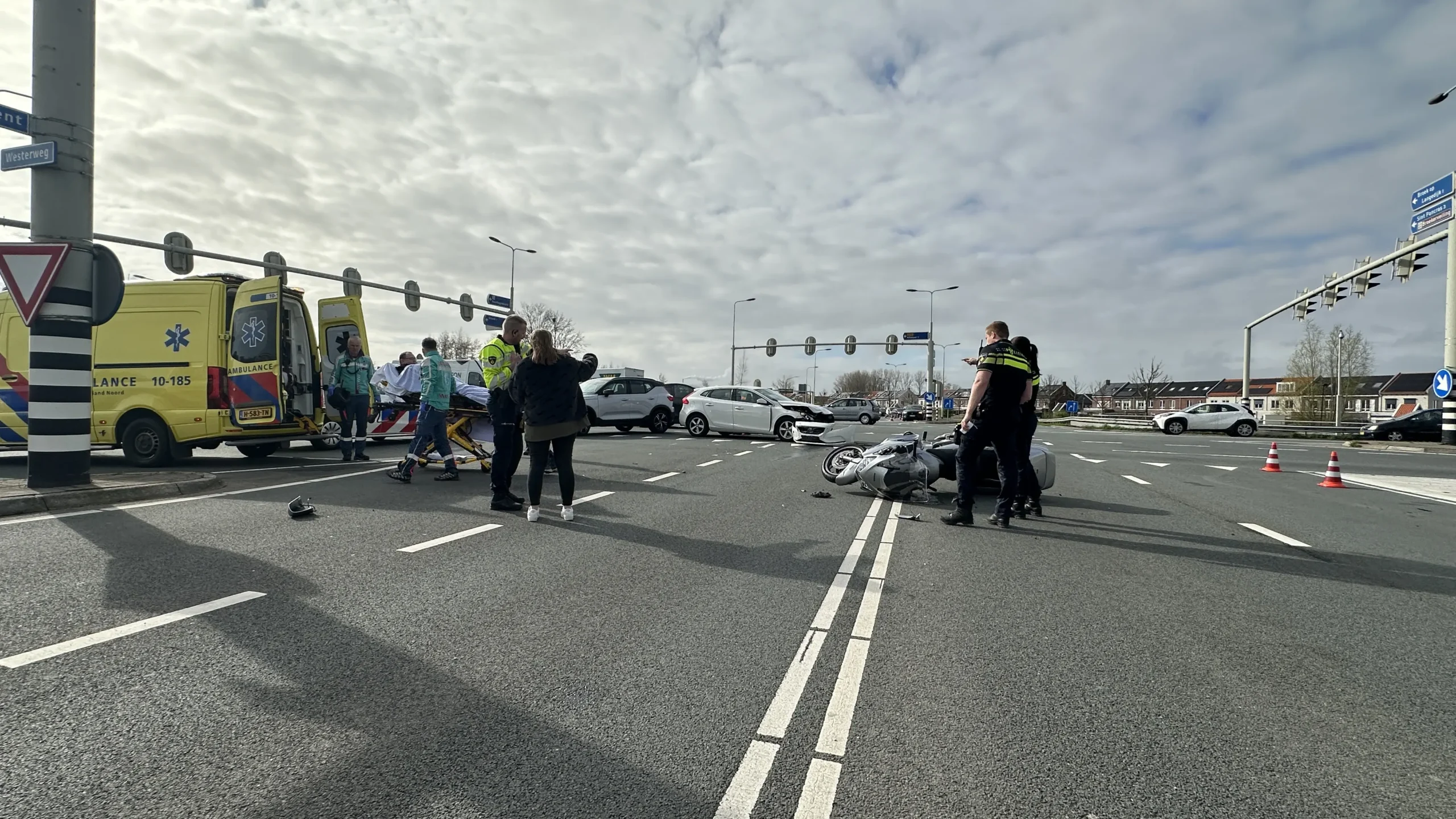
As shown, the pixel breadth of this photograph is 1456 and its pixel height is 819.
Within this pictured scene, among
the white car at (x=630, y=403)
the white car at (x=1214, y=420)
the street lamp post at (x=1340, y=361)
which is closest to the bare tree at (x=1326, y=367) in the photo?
the street lamp post at (x=1340, y=361)

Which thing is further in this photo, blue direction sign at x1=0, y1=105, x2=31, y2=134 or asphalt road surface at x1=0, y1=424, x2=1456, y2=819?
blue direction sign at x1=0, y1=105, x2=31, y2=134

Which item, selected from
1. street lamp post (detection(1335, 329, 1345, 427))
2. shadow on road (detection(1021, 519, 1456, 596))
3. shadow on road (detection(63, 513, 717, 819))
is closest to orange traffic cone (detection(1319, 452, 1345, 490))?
shadow on road (detection(1021, 519, 1456, 596))

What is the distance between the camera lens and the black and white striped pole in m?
6.92

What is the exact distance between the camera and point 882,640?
371 centimetres

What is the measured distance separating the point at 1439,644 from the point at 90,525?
9336mm

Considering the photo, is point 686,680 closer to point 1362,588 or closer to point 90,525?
point 1362,588

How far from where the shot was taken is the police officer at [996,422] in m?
7.05

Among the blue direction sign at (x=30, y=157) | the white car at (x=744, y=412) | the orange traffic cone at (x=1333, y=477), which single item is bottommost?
the orange traffic cone at (x=1333, y=477)

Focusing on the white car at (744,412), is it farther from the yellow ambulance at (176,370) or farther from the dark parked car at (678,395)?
the yellow ambulance at (176,370)

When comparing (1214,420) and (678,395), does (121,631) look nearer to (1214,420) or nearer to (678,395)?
(678,395)

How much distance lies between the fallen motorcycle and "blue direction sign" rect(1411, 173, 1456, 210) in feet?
63.6

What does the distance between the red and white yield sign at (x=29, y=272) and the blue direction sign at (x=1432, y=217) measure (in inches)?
1111

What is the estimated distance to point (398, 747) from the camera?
8.09ft

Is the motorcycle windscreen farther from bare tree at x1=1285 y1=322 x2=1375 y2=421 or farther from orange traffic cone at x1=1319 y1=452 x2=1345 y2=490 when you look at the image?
bare tree at x1=1285 y1=322 x2=1375 y2=421
